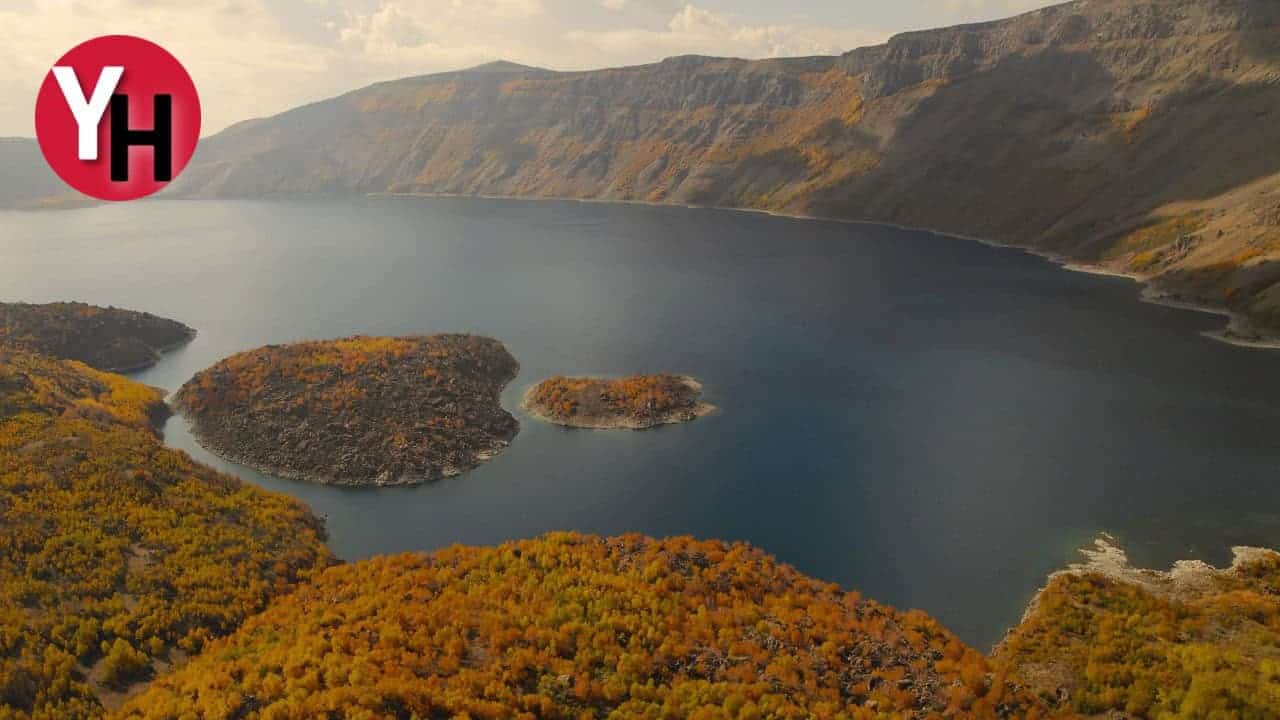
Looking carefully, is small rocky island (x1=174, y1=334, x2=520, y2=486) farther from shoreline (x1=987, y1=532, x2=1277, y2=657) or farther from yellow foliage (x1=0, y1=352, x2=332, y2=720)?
shoreline (x1=987, y1=532, x2=1277, y2=657)

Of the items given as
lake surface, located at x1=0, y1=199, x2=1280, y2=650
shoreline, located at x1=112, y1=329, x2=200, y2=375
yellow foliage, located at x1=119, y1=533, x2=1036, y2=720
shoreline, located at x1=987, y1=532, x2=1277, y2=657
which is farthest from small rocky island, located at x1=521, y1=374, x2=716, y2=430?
shoreline, located at x1=112, y1=329, x2=200, y2=375

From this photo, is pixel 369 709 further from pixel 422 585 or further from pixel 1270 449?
pixel 1270 449

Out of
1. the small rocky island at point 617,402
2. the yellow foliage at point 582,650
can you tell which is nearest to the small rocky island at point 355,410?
the small rocky island at point 617,402

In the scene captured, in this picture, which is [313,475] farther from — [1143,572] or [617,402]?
[1143,572]

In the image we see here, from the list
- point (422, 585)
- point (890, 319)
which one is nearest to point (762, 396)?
point (890, 319)

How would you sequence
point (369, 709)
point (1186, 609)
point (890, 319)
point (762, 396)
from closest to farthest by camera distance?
point (369, 709)
point (1186, 609)
point (762, 396)
point (890, 319)

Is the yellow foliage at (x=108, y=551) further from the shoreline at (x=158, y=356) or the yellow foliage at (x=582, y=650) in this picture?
the shoreline at (x=158, y=356)
